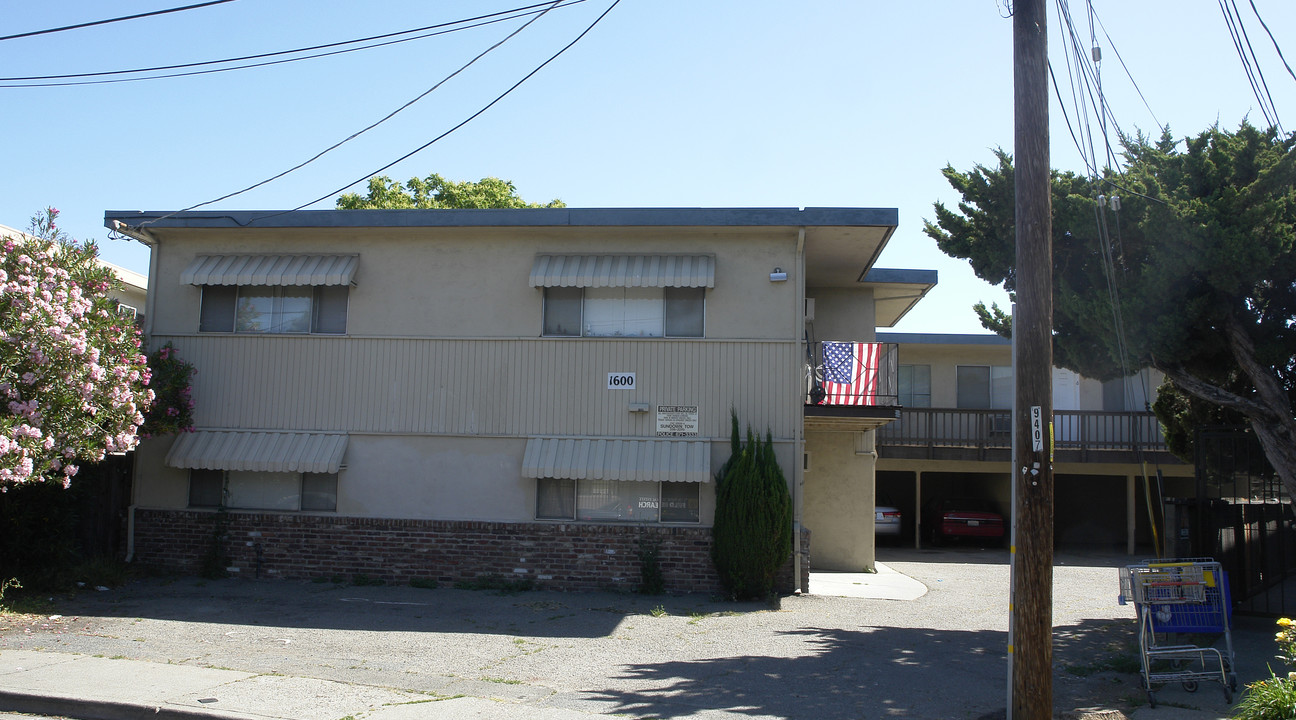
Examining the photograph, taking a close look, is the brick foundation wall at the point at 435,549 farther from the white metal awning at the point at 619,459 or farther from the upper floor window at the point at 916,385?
the upper floor window at the point at 916,385

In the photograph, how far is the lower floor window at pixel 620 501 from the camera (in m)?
13.0

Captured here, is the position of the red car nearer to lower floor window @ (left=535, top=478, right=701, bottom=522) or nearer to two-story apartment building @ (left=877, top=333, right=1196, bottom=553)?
two-story apartment building @ (left=877, top=333, right=1196, bottom=553)

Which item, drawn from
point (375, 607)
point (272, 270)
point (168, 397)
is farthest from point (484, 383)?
point (168, 397)

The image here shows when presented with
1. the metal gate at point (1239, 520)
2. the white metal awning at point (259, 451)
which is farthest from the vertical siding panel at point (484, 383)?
the metal gate at point (1239, 520)

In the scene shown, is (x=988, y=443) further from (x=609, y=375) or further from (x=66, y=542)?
(x=66, y=542)

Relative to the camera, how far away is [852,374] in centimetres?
1362

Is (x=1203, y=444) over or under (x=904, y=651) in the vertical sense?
over

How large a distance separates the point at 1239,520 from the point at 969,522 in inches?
383

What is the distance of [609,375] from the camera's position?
13.2 m

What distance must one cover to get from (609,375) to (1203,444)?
771 cm

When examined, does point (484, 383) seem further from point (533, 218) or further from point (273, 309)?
point (273, 309)

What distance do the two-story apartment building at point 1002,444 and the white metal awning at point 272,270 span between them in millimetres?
11964

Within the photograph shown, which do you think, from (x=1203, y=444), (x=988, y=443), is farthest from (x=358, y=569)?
(x=988, y=443)

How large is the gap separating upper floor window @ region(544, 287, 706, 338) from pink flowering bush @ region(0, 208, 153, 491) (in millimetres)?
5346
